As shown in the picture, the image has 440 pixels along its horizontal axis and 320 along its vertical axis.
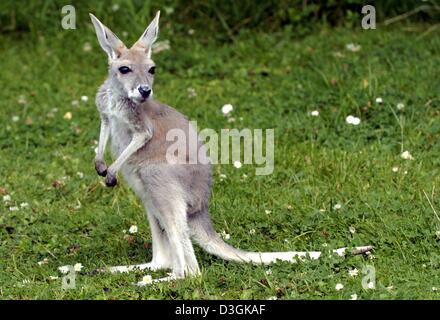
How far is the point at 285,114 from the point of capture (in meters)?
8.00

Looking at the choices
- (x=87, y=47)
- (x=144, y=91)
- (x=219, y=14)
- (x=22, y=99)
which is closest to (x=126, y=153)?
(x=144, y=91)

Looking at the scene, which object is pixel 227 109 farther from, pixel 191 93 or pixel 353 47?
pixel 353 47

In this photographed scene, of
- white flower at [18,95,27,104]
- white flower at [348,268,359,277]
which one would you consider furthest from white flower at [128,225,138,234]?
white flower at [18,95,27,104]

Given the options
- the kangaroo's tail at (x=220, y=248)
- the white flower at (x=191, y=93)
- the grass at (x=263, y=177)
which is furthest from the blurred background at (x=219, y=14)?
the kangaroo's tail at (x=220, y=248)

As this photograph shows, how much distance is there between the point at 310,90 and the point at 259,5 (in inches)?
73.1

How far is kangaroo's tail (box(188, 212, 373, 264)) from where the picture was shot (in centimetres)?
551

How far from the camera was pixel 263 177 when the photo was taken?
689 cm

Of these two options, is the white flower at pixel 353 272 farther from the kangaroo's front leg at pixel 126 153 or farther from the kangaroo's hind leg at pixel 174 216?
the kangaroo's front leg at pixel 126 153

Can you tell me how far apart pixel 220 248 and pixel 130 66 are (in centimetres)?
110

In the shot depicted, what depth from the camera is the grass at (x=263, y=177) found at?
538cm

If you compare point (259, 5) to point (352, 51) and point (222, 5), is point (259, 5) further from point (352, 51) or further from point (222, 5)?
point (352, 51)
